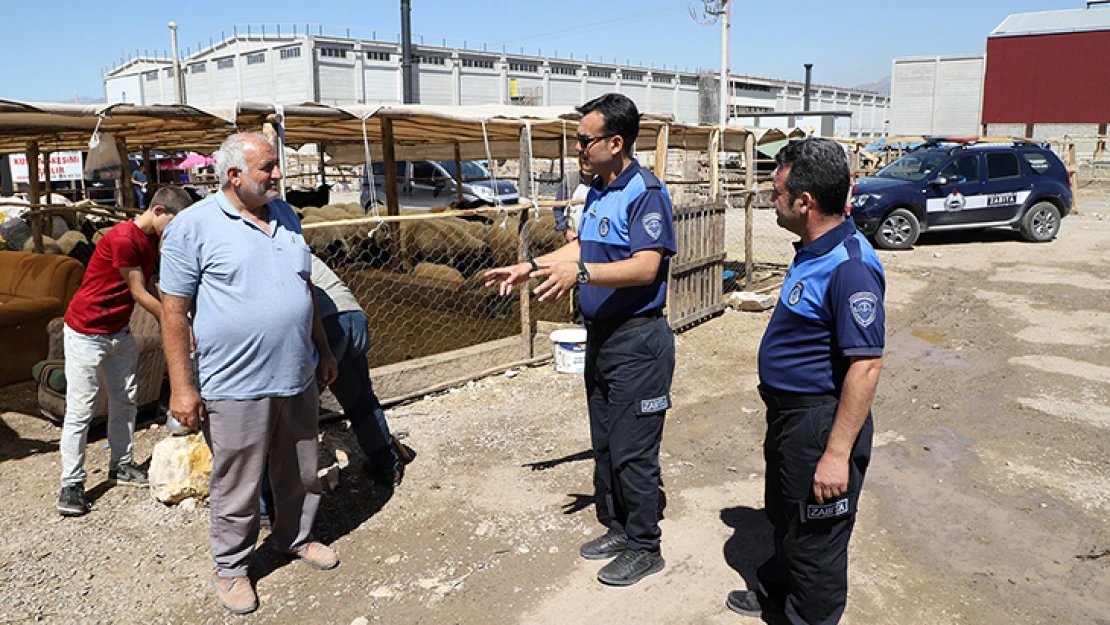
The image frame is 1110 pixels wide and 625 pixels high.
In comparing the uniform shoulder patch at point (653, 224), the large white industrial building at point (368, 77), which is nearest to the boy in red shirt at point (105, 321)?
the uniform shoulder patch at point (653, 224)

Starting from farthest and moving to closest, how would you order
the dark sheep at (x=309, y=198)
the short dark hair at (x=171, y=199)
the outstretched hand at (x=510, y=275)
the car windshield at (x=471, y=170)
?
the car windshield at (x=471, y=170)
the dark sheep at (x=309, y=198)
the short dark hair at (x=171, y=199)
the outstretched hand at (x=510, y=275)

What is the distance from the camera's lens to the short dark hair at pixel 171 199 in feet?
12.5

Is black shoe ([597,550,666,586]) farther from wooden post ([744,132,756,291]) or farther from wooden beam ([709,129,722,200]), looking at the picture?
wooden post ([744,132,756,291])

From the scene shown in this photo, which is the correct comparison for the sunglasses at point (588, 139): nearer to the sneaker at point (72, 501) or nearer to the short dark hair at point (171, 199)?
the short dark hair at point (171, 199)

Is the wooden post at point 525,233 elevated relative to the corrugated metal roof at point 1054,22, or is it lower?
lower

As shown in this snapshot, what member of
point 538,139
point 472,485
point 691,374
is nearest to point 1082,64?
point 538,139

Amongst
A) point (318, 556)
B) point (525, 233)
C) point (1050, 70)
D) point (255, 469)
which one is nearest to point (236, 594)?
point (318, 556)

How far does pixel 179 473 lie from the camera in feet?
13.5

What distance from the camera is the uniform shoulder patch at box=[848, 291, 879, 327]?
7.57ft

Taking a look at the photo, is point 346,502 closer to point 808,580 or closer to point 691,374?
point 808,580

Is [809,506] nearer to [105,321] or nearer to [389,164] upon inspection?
[105,321]

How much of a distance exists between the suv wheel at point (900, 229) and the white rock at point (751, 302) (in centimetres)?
555

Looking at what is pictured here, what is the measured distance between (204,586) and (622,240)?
235cm

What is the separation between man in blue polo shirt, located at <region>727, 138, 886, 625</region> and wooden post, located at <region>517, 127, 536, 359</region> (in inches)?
145
